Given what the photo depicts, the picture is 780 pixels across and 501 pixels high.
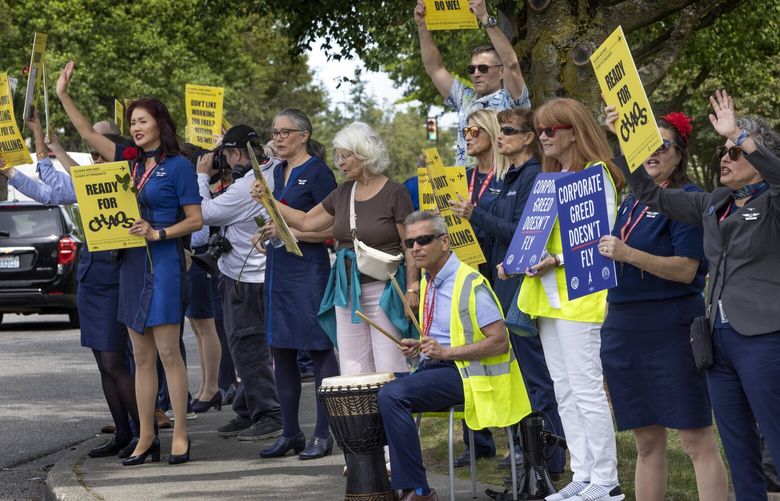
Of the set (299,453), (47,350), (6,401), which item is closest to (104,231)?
(299,453)

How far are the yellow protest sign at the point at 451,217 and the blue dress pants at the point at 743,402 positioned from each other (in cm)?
220

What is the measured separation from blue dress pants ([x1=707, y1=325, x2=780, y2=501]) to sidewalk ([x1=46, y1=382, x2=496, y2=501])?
1.99 m

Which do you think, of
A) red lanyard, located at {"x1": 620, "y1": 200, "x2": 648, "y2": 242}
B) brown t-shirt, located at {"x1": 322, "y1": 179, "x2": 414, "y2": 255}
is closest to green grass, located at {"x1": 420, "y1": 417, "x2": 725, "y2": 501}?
brown t-shirt, located at {"x1": 322, "y1": 179, "x2": 414, "y2": 255}

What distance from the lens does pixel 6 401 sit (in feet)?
38.6

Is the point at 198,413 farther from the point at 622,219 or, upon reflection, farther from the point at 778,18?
the point at 778,18

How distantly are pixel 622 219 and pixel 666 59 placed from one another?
6.99 meters

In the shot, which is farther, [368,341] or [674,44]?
[674,44]

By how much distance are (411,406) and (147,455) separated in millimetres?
2570

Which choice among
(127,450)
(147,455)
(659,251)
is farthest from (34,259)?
(659,251)

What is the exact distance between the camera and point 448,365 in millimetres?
6844

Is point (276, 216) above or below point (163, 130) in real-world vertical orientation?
below

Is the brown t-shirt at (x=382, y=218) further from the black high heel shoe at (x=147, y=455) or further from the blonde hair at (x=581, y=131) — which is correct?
the black high heel shoe at (x=147, y=455)

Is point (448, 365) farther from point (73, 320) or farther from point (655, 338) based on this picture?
point (73, 320)

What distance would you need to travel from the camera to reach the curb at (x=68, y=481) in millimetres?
7402
